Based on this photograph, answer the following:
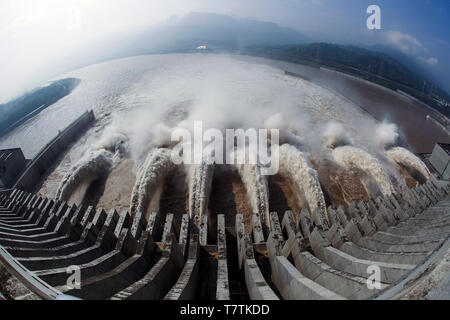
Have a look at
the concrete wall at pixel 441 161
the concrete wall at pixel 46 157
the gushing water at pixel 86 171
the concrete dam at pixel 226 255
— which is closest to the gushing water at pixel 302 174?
the concrete dam at pixel 226 255

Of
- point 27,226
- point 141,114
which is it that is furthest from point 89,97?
point 27,226

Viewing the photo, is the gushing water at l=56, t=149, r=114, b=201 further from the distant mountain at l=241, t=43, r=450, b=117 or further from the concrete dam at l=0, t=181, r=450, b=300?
the distant mountain at l=241, t=43, r=450, b=117

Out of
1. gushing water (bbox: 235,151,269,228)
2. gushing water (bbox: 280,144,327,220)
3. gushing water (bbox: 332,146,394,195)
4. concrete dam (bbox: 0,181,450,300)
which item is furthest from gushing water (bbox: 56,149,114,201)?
gushing water (bbox: 332,146,394,195)

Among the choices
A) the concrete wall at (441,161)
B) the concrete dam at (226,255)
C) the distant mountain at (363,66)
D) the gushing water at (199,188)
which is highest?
the distant mountain at (363,66)

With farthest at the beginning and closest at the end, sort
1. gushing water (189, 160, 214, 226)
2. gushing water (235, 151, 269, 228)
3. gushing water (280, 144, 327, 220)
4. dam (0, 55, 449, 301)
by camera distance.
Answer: gushing water (280, 144, 327, 220), gushing water (189, 160, 214, 226), gushing water (235, 151, 269, 228), dam (0, 55, 449, 301)

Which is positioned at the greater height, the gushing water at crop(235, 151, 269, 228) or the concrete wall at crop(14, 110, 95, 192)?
the concrete wall at crop(14, 110, 95, 192)

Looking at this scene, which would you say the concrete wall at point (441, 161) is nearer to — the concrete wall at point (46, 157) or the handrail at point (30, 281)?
the handrail at point (30, 281)
